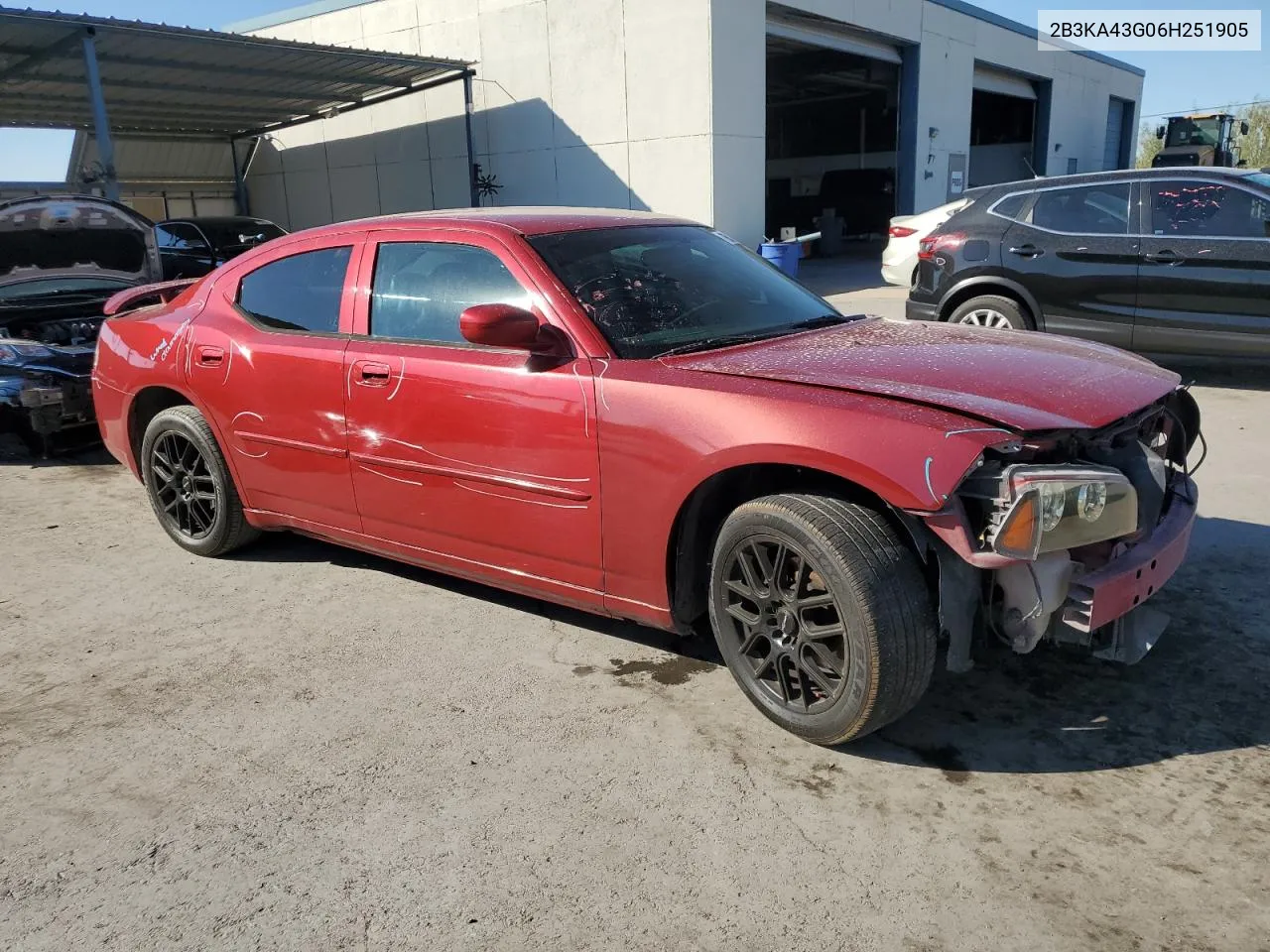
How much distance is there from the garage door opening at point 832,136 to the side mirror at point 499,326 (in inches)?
738

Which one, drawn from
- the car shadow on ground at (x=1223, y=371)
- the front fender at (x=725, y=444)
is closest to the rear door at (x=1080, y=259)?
the car shadow on ground at (x=1223, y=371)

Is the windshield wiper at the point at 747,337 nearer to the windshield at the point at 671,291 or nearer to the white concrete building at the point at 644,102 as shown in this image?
the windshield at the point at 671,291

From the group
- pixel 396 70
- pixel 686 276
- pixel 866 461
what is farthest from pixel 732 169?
pixel 866 461

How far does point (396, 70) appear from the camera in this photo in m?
18.3

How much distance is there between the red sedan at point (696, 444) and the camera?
267 centimetres

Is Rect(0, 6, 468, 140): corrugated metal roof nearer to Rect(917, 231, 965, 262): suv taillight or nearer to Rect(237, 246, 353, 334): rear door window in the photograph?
Rect(237, 246, 353, 334): rear door window

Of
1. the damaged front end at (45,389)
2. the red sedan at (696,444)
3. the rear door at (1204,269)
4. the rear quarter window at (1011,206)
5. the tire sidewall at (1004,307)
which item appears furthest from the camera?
the rear quarter window at (1011,206)

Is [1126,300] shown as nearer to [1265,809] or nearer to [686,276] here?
[686,276]

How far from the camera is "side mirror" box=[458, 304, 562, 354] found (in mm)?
3168

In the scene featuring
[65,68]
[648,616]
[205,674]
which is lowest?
[205,674]

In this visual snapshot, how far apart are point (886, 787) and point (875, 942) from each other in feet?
2.10

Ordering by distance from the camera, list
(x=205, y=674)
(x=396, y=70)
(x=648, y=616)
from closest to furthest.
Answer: (x=648, y=616) → (x=205, y=674) → (x=396, y=70)

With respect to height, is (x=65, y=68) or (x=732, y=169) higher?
(x=65, y=68)

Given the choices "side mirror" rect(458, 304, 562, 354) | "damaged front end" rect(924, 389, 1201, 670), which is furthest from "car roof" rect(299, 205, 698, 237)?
"damaged front end" rect(924, 389, 1201, 670)
